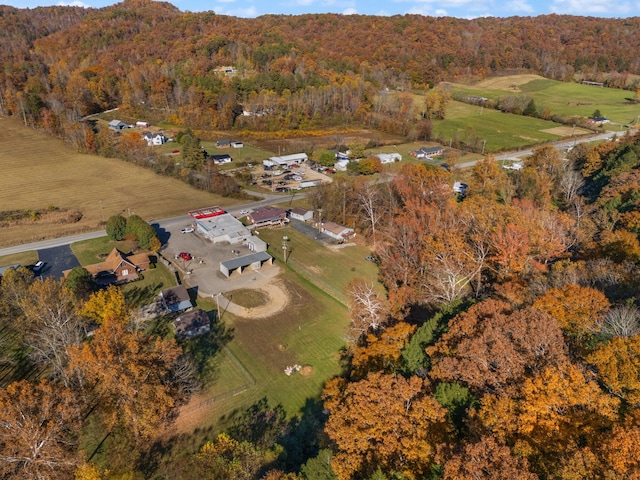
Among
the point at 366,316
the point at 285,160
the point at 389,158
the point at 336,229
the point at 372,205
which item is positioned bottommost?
the point at 336,229

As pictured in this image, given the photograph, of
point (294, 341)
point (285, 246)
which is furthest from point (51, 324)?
point (285, 246)

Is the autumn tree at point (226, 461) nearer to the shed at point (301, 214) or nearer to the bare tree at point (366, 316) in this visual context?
the bare tree at point (366, 316)

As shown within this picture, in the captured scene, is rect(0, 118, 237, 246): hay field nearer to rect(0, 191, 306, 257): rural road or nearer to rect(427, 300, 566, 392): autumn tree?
rect(0, 191, 306, 257): rural road

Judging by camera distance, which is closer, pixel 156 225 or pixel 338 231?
pixel 338 231

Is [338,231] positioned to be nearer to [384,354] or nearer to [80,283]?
[384,354]

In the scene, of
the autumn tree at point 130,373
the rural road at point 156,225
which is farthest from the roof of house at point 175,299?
the rural road at point 156,225
